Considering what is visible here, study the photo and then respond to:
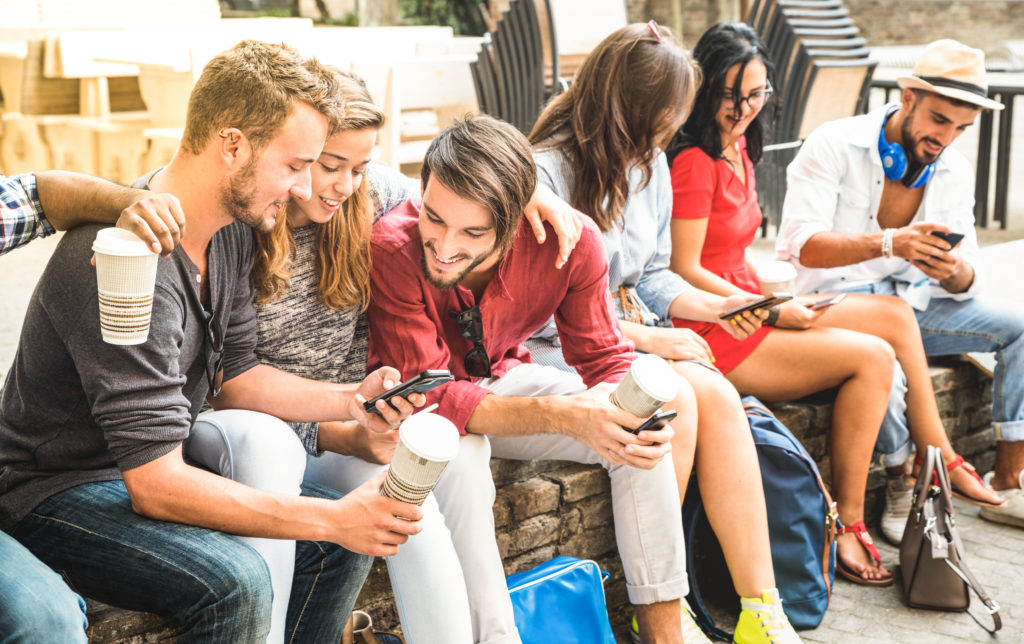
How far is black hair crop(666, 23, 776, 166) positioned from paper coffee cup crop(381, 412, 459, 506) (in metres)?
1.79

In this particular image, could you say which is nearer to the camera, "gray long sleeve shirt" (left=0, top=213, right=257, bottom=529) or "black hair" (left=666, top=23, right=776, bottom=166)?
"gray long sleeve shirt" (left=0, top=213, right=257, bottom=529)

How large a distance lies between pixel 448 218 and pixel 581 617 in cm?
101

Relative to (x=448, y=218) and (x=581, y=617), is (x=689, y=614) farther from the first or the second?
(x=448, y=218)

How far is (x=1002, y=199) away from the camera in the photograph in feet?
23.1

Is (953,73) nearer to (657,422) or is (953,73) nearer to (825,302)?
(825,302)

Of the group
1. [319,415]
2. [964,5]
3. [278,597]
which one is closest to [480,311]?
[319,415]

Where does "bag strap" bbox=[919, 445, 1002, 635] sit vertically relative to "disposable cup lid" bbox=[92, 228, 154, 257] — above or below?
below

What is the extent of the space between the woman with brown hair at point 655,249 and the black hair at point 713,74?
0.51ft

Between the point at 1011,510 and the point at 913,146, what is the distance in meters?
1.29

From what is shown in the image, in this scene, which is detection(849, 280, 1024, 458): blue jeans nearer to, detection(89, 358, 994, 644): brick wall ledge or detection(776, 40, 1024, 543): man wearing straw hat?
detection(776, 40, 1024, 543): man wearing straw hat

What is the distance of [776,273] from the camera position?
295 cm

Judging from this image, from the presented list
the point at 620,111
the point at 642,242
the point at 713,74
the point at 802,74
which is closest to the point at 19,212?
the point at 620,111

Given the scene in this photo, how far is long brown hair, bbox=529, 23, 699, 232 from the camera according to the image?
286 centimetres

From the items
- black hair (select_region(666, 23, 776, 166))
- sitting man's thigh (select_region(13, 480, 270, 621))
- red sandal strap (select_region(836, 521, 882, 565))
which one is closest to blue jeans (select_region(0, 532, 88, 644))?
sitting man's thigh (select_region(13, 480, 270, 621))
